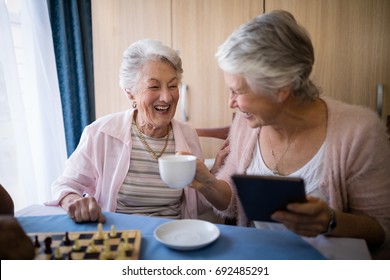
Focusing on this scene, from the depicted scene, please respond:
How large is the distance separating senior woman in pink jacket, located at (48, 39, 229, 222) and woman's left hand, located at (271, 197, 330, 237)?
69 centimetres

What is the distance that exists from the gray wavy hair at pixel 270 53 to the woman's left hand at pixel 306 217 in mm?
419

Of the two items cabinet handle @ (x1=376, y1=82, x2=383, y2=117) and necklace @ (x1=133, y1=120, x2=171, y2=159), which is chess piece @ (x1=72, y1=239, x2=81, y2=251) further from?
cabinet handle @ (x1=376, y1=82, x2=383, y2=117)

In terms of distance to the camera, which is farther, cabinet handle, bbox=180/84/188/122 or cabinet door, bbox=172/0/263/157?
cabinet handle, bbox=180/84/188/122

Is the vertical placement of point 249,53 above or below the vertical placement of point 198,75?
above

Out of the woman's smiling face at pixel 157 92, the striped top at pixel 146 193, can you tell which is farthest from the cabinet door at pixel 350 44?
the striped top at pixel 146 193

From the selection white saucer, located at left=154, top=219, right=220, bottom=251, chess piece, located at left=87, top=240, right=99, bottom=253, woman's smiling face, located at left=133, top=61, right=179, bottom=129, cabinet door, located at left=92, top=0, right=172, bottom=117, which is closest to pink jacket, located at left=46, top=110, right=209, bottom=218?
woman's smiling face, located at left=133, top=61, right=179, bottom=129

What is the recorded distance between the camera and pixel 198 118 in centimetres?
242

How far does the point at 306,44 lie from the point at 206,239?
2.30ft

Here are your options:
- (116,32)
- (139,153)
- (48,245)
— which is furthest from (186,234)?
(116,32)

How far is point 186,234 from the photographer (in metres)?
0.92

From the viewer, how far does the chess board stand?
797 mm

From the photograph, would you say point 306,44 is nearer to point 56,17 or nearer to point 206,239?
point 206,239

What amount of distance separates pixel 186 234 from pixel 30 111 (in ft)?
6.26
